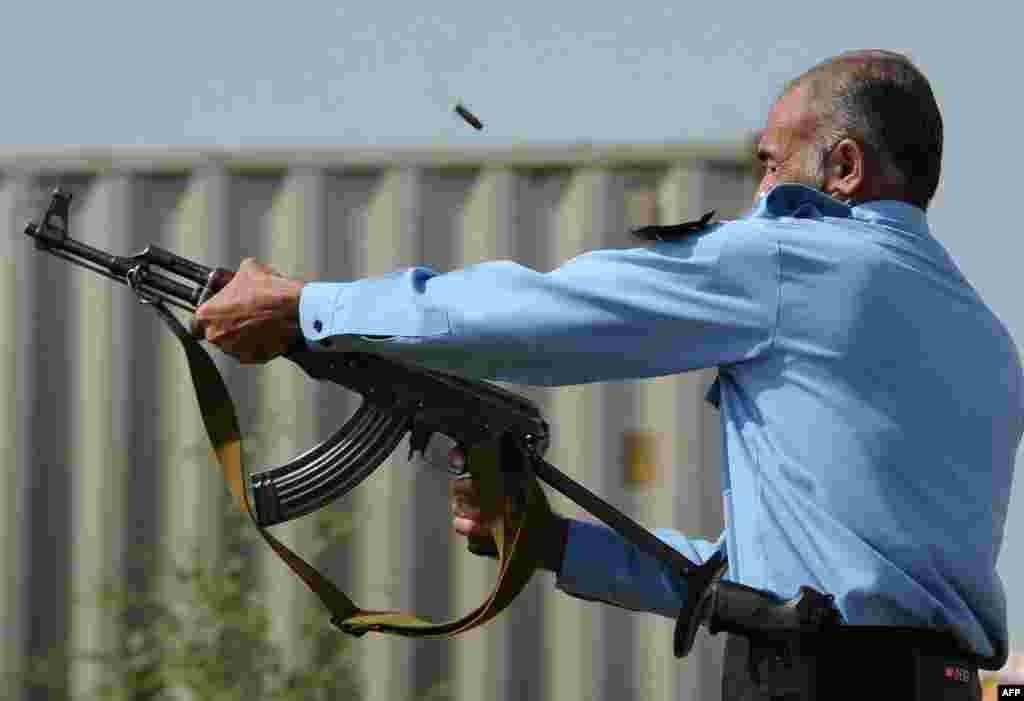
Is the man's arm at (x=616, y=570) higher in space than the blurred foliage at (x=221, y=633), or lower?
higher

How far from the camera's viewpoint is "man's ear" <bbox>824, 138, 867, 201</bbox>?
3.40m

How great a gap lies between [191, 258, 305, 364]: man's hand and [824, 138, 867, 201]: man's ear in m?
0.88

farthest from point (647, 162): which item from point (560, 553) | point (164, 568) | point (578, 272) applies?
point (578, 272)

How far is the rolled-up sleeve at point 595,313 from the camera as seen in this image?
3191mm

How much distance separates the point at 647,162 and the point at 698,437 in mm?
937

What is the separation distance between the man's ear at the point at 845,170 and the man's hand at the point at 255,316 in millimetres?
880

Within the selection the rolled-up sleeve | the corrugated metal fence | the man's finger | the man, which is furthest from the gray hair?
the corrugated metal fence

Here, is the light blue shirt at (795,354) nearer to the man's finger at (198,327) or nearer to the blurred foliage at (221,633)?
the man's finger at (198,327)

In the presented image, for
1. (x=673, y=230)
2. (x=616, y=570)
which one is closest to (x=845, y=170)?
(x=673, y=230)

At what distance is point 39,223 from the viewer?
3.85 metres

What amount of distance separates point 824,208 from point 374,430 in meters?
0.98

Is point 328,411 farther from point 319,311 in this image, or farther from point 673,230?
point 673,230

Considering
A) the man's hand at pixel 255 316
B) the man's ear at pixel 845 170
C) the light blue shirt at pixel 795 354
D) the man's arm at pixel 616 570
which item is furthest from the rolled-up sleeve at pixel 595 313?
the man's arm at pixel 616 570

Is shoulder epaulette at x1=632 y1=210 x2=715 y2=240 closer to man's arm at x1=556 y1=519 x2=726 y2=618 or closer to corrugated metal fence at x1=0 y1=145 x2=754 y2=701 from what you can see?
man's arm at x1=556 y1=519 x2=726 y2=618
